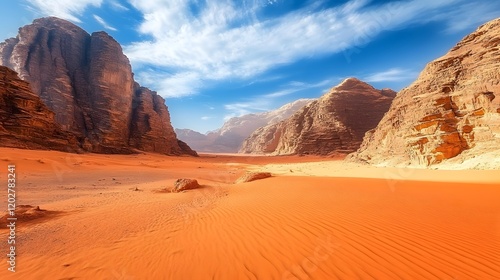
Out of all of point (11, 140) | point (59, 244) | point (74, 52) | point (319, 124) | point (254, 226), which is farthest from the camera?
point (319, 124)

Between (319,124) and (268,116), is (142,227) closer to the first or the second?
(319,124)

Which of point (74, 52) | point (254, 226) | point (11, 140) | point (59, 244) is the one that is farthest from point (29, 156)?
point (74, 52)

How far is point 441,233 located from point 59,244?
6601 mm

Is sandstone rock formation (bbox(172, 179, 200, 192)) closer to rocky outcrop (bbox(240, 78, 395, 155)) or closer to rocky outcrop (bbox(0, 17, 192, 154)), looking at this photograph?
rocky outcrop (bbox(0, 17, 192, 154))

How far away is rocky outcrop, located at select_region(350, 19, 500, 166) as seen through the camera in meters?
12.2

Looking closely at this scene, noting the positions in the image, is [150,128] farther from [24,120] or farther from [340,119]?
[340,119]

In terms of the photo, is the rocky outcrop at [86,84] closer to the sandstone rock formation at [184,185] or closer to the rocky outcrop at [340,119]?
the sandstone rock formation at [184,185]

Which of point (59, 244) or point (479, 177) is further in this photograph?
point (479, 177)

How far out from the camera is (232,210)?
604cm

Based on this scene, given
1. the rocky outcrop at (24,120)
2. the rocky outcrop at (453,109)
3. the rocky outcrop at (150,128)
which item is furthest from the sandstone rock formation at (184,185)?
the rocky outcrop at (150,128)

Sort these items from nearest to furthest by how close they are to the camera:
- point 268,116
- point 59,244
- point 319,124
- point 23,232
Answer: point 59,244, point 23,232, point 319,124, point 268,116

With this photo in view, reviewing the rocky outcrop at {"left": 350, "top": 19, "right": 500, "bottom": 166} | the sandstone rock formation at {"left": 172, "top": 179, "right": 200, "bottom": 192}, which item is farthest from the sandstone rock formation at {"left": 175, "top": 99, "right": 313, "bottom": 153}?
the sandstone rock formation at {"left": 172, "top": 179, "right": 200, "bottom": 192}

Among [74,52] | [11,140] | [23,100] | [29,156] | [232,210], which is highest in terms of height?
[74,52]

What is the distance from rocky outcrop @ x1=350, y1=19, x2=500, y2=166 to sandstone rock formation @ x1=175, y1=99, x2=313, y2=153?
99.6 m
